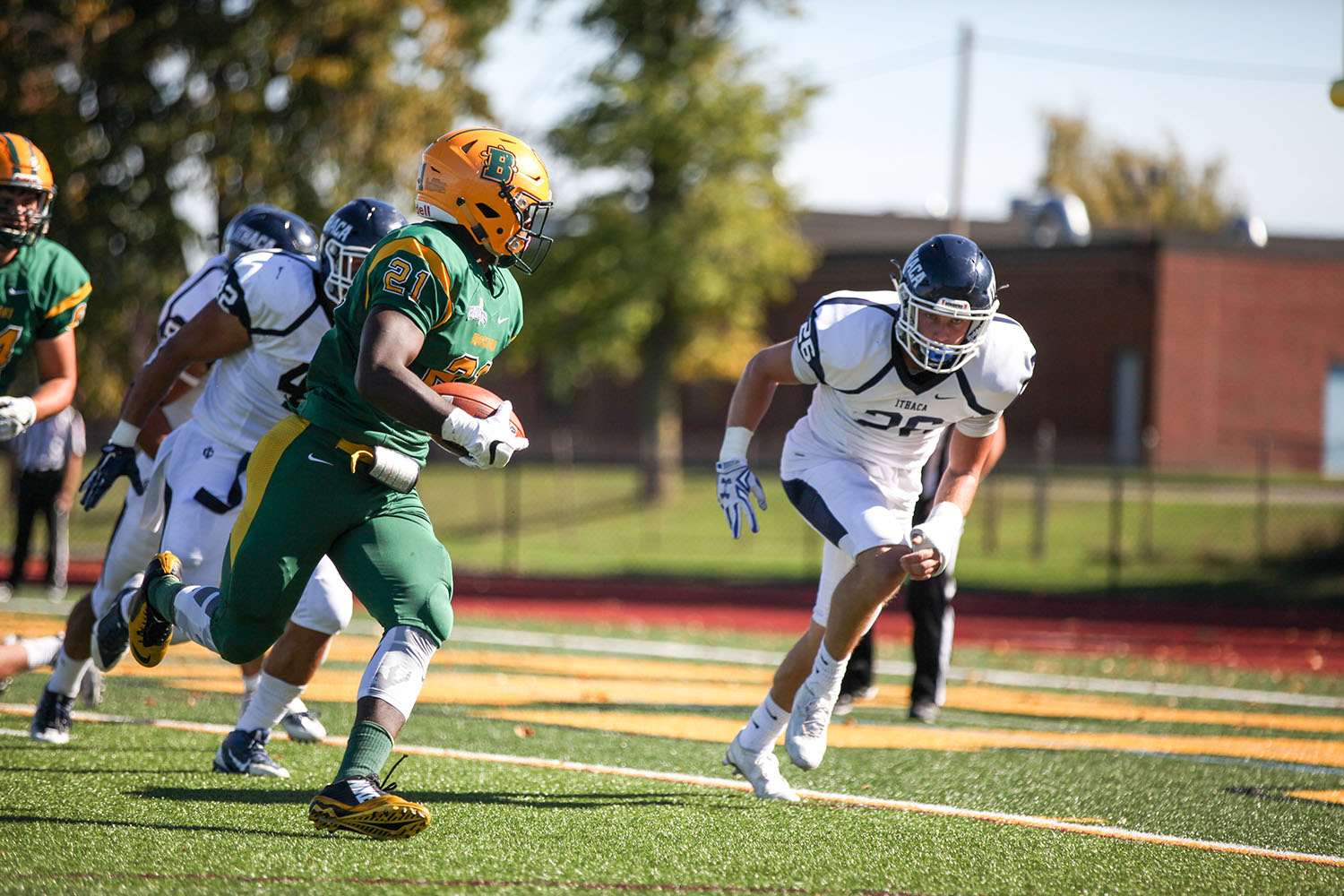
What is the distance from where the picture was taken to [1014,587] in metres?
15.4

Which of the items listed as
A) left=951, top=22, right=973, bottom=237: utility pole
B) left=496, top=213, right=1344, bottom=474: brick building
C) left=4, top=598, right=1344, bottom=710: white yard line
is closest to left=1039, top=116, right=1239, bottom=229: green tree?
left=496, top=213, right=1344, bottom=474: brick building

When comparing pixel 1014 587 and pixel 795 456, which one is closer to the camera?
pixel 795 456

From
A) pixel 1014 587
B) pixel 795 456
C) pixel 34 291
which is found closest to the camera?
pixel 795 456

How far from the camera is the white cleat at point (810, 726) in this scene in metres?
4.40

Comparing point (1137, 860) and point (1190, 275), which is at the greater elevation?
point (1190, 275)

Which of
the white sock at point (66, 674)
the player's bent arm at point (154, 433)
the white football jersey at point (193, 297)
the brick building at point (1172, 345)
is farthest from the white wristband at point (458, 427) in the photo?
the brick building at point (1172, 345)

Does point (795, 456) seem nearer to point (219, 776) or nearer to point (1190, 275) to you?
point (219, 776)

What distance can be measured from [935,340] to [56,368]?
11.2 ft

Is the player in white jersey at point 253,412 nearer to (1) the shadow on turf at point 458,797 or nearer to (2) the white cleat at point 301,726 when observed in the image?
(1) the shadow on turf at point 458,797

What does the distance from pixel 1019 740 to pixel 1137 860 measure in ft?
7.54

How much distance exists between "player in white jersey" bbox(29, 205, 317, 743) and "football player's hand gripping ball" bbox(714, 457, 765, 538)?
1969mm

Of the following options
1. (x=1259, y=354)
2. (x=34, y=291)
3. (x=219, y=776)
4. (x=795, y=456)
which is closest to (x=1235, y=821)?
(x=795, y=456)

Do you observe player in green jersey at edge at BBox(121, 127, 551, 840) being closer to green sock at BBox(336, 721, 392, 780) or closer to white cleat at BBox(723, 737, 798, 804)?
green sock at BBox(336, 721, 392, 780)

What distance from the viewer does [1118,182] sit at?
165ft
